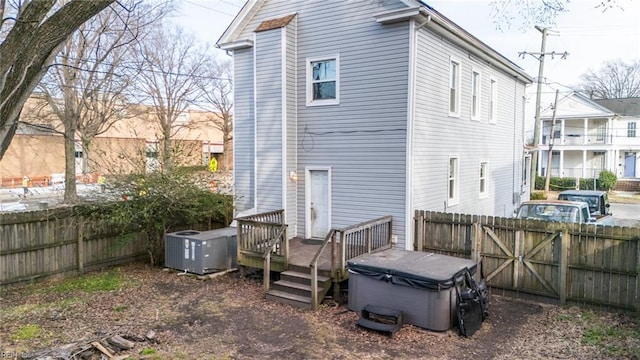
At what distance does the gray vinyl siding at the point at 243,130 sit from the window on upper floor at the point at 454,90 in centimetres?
581

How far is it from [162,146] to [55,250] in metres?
3.78

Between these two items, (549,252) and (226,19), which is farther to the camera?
(226,19)

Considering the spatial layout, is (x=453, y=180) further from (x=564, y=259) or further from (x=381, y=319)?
(x=381, y=319)

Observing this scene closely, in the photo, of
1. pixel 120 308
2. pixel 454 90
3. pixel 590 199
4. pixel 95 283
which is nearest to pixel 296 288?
pixel 120 308

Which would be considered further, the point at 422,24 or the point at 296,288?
the point at 422,24

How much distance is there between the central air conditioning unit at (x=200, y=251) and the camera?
1073 centimetres

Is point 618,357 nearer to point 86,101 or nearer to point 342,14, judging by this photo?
point 342,14

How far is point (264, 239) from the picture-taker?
10.0 meters

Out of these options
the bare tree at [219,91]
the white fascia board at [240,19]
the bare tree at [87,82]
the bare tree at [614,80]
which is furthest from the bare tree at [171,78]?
the bare tree at [614,80]

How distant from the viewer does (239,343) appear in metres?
6.81

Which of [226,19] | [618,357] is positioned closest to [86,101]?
[226,19]

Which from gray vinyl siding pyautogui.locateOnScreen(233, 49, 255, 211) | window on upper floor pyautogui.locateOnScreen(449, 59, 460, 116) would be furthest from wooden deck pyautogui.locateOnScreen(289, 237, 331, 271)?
window on upper floor pyautogui.locateOnScreen(449, 59, 460, 116)

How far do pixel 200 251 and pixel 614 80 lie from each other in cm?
5969

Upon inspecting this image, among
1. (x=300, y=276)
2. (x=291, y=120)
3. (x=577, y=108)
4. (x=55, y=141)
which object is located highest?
(x=577, y=108)
